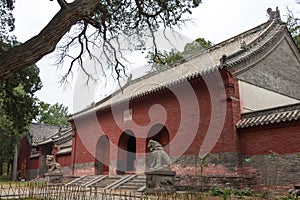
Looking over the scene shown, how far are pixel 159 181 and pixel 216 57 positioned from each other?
Result: 739cm

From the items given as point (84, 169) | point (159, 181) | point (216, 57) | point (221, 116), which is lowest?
point (159, 181)

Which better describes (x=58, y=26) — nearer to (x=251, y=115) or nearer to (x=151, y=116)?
(x=251, y=115)

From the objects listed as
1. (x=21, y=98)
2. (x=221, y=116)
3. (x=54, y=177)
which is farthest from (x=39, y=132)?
(x=221, y=116)

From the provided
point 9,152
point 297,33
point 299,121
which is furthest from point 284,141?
point 9,152

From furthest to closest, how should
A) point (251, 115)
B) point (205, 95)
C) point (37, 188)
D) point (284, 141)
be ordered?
point (205, 95) → point (251, 115) → point (284, 141) → point (37, 188)

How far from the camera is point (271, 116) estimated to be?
30.5 feet

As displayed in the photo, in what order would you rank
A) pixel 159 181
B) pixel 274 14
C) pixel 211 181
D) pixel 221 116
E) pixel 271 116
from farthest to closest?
pixel 274 14, pixel 221 116, pixel 211 181, pixel 271 116, pixel 159 181

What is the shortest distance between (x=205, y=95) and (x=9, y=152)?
19976 millimetres

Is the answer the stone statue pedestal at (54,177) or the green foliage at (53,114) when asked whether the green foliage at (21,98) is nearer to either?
the stone statue pedestal at (54,177)

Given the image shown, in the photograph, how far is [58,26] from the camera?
204 inches

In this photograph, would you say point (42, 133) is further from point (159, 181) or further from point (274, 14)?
point (274, 14)

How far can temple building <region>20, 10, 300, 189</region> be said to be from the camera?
925cm

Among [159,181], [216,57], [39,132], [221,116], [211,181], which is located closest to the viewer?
[159,181]

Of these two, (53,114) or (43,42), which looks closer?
(43,42)
